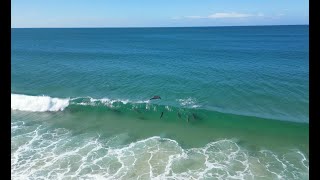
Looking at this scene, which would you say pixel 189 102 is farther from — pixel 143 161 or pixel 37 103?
pixel 37 103

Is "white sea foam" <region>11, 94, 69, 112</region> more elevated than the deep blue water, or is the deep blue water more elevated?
the deep blue water

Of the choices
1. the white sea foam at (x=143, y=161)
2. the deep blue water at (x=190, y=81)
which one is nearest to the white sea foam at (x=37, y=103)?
the deep blue water at (x=190, y=81)

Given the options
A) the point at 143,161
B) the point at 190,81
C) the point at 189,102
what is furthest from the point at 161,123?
the point at 190,81

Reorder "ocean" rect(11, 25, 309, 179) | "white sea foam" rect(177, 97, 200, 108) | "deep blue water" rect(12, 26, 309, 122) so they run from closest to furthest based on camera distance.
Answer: "ocean" rect(11, 25, 309, 179) → "white sea foam" rect(177, 97, 200, 108) → "deep blue water" rect(12, 26, 309, 122)

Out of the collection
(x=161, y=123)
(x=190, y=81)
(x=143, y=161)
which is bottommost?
(x=143, y=161)

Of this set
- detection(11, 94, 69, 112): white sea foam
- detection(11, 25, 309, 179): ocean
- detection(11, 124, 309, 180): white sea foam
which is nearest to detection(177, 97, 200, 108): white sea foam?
detection(11, 25, 309, 179): ocean

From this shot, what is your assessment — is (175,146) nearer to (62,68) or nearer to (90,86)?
→ (90,86)

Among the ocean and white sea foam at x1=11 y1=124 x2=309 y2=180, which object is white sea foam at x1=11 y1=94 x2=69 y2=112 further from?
white sea foam at x1=11 y1=124 x2=309 y2=180
